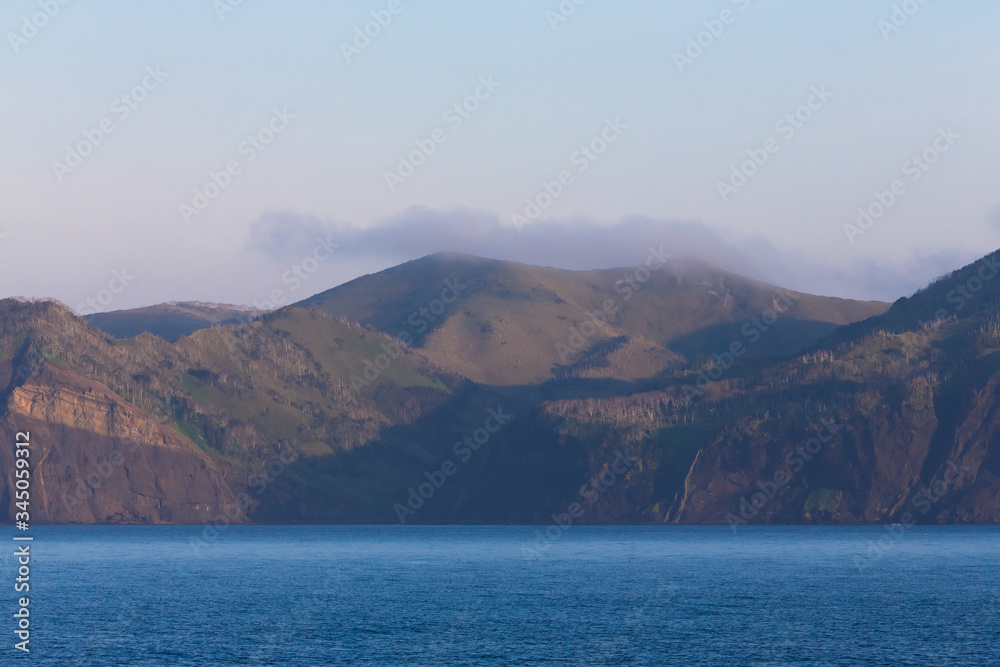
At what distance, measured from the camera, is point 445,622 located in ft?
491

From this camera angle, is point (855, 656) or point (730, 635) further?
point (730, 635)

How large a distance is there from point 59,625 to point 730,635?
79.8m

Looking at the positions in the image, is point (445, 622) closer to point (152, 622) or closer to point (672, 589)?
point (152, 622)

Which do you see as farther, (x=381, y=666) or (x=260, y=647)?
(x=260, y=647)

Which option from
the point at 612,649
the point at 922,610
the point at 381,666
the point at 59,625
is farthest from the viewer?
the point at 922,610

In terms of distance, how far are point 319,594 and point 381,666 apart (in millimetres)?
73732

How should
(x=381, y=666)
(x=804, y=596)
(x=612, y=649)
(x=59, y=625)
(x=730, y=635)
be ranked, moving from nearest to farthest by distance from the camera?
1. (x=381, y=666)
2. (x=612, y=649)
3. (x=730, y=635)
4. (x=59, y=625)
5. (x=804, y=596)

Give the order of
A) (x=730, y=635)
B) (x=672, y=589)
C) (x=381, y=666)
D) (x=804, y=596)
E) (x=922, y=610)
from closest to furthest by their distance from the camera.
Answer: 1. (x=381, y=666)
2. (x=730, y=635)
3. (x=922, y=610)
4. (x=804, y=596)
5. (x=672, y=589)

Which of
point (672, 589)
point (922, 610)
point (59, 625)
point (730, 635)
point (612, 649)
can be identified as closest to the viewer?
point (612, 649)

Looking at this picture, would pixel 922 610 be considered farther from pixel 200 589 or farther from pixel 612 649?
pixel 200 589

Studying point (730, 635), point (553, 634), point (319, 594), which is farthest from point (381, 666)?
point (319, 594)

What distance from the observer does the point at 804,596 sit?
177 meters

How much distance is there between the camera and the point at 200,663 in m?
117

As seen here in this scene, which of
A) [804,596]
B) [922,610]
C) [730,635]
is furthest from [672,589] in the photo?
[730,635]
